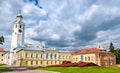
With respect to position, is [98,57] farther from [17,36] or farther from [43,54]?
[17,36]

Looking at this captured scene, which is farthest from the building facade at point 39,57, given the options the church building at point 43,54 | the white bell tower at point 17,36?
the white bell tower at point 17,36

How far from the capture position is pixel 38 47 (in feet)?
227

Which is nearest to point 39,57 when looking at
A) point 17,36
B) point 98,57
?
point 17,36

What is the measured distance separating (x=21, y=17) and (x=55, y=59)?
24.8 m

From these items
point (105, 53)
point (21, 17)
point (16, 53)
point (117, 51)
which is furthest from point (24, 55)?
point (117, 51)

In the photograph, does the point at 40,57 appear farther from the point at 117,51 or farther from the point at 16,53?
the point at 117,51

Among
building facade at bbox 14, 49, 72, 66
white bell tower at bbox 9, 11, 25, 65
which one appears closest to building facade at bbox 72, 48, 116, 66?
building facade at bbox 14, 49, 72, 66

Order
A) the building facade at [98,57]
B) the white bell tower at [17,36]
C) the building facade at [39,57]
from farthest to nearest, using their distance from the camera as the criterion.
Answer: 1. the white bell tower at [17,36]
2. the building facade at [39,57]
3. the building facade at [98,57]

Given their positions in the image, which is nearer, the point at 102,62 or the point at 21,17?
the point at 102,62

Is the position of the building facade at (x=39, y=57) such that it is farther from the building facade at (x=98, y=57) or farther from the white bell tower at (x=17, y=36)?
the building facade at (x=98, y=57)

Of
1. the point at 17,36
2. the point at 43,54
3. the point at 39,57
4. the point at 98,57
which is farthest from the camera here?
the point at 17,36

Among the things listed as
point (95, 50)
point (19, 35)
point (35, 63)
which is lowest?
point (35, 63)

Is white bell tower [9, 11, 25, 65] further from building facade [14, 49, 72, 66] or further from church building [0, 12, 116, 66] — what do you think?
building facade [14, 49, 72, 66]

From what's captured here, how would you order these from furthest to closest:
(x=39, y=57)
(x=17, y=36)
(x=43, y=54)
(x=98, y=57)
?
(x=17, y=36) < (x=43, y=54) < (x=39, y=57) < (x=98, y=57)
